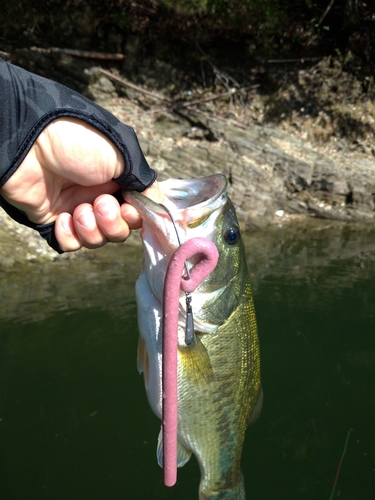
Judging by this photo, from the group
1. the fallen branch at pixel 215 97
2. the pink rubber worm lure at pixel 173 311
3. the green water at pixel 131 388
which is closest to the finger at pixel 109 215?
the pink rubber worm lure at pixel 173 311

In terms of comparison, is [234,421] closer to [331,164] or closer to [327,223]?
[327,223]

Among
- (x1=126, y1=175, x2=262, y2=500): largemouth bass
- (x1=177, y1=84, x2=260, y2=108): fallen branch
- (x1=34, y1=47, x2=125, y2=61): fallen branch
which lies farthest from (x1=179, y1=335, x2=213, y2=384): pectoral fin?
(x1=34, y1=47, x2=125, y2=61): fallen branch

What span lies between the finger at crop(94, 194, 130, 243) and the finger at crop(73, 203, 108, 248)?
1.5 inches

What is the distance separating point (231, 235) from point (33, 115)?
812 millimetres

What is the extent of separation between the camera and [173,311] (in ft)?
5.56

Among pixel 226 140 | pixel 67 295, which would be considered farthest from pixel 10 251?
pixel 226 140

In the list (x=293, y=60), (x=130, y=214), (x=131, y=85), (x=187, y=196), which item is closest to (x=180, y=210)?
(x=187, y=196)

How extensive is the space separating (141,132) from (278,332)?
4.46 m

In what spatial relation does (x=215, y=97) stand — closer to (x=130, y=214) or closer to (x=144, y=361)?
(x=130, y=214)

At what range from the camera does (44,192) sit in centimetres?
209

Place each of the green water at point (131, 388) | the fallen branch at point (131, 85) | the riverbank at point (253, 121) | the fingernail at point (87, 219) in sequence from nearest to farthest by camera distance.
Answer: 1. the fingernail at point (87, 219)
2. the green water at point (131, 388)
3. the riverbank at point (253, 121)
4. the fallen branch at point (131, 85)

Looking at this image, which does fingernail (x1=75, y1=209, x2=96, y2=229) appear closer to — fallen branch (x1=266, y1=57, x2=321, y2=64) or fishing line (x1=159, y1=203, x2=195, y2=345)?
fishing line (x1=159, y1=203, x2=195, y2=345)

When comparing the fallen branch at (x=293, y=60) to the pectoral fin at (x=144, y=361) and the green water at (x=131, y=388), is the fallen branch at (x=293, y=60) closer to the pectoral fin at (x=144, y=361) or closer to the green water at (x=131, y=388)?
the green water at (x=131, y=388)

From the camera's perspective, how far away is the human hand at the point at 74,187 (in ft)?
5.99
